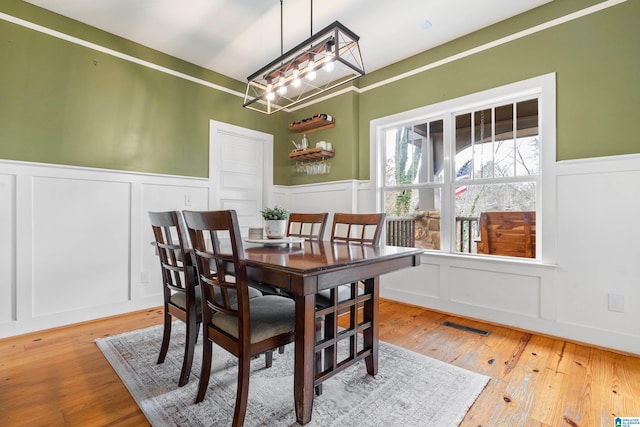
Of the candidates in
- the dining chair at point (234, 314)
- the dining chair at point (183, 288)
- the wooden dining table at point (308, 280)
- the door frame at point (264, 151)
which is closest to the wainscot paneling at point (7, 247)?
the dining chair at point (183, 288)

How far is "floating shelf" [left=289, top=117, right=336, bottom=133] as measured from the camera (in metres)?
3.96

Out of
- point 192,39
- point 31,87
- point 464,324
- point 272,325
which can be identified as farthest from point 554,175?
point 31,87

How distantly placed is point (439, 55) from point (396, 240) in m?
2.08

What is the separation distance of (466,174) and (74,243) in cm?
386

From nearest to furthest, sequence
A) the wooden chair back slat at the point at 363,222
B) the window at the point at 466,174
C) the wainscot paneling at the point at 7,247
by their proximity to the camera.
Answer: the wooden chair back slat at the point at 363,222 → the wainscot paneling at the point at 7,247 → the window at the point at 466,174

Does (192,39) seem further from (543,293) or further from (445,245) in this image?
(543,293)

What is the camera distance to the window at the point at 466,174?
2764mm

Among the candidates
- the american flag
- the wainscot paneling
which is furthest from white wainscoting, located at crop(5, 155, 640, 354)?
the american flag

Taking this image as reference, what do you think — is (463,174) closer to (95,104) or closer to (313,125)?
(313,125)

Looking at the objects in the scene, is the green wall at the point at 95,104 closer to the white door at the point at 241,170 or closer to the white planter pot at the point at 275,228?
the white door at the point at 241,170

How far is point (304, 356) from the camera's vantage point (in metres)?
1.37

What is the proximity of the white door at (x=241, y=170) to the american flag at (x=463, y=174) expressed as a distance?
2.49 m

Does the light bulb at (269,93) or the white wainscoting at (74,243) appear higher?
the light bulb at (269,93)

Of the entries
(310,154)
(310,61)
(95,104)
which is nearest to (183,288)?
(310,61)
